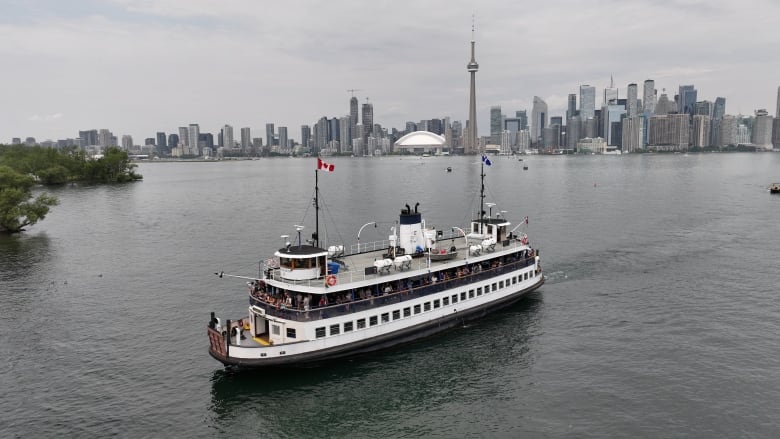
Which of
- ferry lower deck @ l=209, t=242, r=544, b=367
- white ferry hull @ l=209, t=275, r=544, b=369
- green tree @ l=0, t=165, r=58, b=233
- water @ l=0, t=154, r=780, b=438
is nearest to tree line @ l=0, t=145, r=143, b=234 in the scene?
green tree @ l=0, t=165, r=58, b=233

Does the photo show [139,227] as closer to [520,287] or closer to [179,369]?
[179,369]

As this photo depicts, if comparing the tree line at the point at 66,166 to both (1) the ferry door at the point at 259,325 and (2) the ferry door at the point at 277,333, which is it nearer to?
(1) the ferry door at the point at 259,325

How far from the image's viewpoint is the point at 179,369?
3400 centimetres


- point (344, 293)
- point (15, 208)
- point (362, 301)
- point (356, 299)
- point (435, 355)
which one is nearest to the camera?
point (362, 301)

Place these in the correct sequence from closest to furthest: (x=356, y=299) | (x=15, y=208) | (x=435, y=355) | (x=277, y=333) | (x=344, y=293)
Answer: (x=277, y=333) < (x=344, y=293) < (x=356, y=299) < (x=435, y=355) < (x=15, y=208)

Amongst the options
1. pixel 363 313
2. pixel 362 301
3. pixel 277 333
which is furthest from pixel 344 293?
pixel 277 333

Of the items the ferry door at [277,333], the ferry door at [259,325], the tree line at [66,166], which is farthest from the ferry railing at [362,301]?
the tree line at [66,166]

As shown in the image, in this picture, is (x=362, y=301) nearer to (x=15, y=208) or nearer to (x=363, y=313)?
(x=363, y=313)

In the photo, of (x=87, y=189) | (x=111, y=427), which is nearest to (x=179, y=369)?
(x=111, y=427)

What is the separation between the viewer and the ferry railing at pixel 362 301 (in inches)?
1272

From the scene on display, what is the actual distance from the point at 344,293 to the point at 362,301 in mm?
1293

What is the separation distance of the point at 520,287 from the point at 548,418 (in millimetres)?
17363

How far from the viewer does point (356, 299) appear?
1357 inches

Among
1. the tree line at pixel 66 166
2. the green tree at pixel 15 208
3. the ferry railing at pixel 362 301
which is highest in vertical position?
the tree line at pixel 66 166
